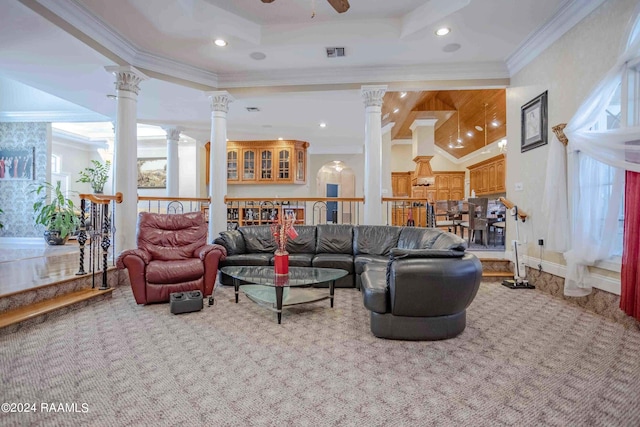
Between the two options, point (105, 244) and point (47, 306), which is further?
point (105, 244)

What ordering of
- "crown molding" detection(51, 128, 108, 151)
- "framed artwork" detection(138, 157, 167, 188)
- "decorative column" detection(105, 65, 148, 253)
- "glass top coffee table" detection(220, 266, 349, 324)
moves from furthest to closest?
"framed artwork" detection(138, 157, 167, 188)
"crown molding" detection(51, 128, 108, 151)
"decorative column" detection(105, 65, 148, 253)
"glass top coffee table" detection(220, 266, 349, 324)

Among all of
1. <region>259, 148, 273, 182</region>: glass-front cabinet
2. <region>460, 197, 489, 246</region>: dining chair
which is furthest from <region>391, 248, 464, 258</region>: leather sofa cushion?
<region>259, 148, 273, 182</region>: glass-front cabinet

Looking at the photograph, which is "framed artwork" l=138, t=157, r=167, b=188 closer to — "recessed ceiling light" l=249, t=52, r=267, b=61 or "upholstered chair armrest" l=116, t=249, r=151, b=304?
"recessed ceiling light" l=249, t=52, r=267, b=61

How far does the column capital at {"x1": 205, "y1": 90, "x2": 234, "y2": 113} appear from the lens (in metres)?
5.56

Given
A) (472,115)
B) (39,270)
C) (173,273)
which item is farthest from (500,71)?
(39,270)

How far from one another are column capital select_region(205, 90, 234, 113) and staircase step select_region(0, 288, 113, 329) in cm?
348

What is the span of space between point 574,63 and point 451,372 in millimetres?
3951

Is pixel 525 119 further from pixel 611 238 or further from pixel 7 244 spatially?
pixel 7 244

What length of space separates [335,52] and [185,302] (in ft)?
13.3

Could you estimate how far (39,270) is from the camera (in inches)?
166

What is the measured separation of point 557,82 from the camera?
13.1 ft

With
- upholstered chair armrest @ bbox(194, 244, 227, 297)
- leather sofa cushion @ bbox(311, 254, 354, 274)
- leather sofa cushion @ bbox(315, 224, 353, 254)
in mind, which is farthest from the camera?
leather sofa cushion @ bbox(315, 224, 353, 254)

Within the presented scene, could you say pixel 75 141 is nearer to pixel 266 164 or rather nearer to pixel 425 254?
pixel 266 164

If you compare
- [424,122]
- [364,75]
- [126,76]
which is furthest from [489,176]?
[126,76]
